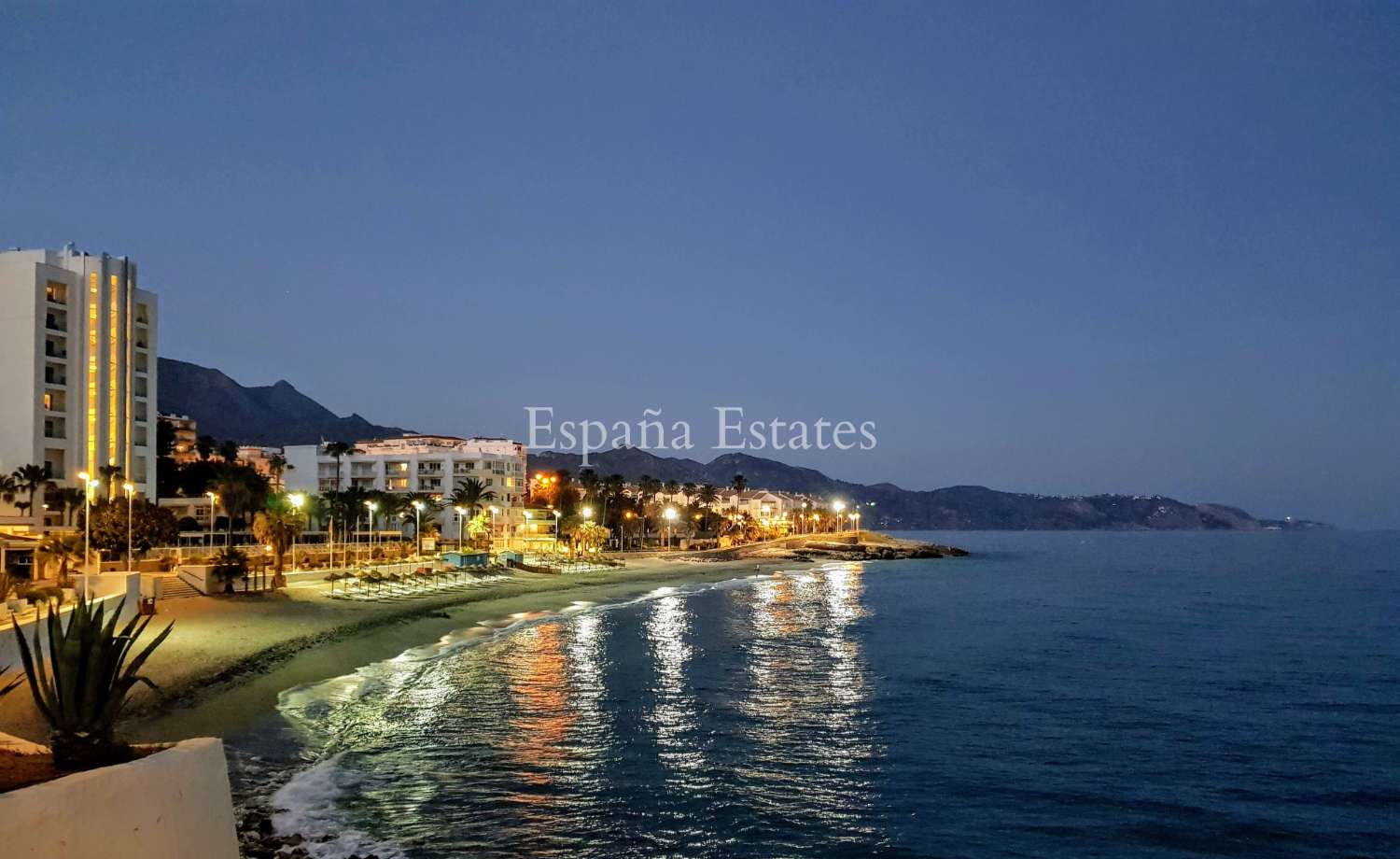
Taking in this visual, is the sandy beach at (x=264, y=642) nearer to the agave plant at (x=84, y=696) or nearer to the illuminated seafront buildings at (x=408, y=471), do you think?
the agave plant at (x=84, y=696)

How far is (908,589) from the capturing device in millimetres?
78812

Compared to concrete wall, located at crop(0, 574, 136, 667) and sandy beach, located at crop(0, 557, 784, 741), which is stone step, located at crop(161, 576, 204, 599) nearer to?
sandy beach, located at crop(0, 557, 784, 741)

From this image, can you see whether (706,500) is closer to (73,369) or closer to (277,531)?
(73,369)

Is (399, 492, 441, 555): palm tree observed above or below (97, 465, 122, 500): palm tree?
below

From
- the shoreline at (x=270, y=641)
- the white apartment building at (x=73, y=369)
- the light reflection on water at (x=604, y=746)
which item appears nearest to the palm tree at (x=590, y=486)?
the shoreline at (x=270, y=641)

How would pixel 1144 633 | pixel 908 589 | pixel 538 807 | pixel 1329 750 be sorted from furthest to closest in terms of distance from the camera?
pixel 908 589, pixel 1144 633, pixel 1329 750, pixel 538 807

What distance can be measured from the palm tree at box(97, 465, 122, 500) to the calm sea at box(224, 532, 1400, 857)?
2346cm

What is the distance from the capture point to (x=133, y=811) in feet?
22.4

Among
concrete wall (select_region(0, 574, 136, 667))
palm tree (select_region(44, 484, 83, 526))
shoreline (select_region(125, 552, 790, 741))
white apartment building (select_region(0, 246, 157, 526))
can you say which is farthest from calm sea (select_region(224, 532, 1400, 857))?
white apartment building (select_region(0, 246, 157, 526))

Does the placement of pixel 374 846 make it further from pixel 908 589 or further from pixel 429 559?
pixel 908 589

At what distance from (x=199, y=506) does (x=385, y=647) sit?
43649 millimetres

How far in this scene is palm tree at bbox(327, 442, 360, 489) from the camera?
343ft

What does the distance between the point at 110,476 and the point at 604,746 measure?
135 ft

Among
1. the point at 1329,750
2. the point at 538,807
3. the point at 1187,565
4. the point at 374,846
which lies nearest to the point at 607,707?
the point at 538,807
